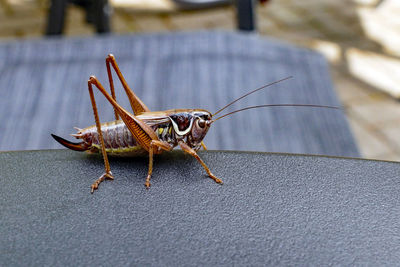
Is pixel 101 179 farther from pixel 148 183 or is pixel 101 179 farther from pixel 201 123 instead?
pixel 201 123

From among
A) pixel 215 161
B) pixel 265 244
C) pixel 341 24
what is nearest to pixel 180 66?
pixel 215 161

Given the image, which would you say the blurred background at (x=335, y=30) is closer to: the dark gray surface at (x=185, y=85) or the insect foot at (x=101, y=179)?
the dark gray surface at (x=185, y=85)

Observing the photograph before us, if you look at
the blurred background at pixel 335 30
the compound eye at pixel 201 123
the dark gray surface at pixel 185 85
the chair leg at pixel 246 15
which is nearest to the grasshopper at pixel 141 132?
the compound eye at pixel 201 123

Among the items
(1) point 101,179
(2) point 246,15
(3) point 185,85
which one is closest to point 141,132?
(1) point 101,179

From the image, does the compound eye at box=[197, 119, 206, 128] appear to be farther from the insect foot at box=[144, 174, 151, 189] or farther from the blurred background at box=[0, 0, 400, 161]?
the blurred background at box=[0, 0, 400, 161]

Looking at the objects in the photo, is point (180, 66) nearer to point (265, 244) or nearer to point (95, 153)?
point (95, 153)

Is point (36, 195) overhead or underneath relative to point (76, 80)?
overhead

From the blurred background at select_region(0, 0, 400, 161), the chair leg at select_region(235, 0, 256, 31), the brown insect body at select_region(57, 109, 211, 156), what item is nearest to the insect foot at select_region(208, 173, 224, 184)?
the brown insect body at select_region(57, 109, 211, 156)
